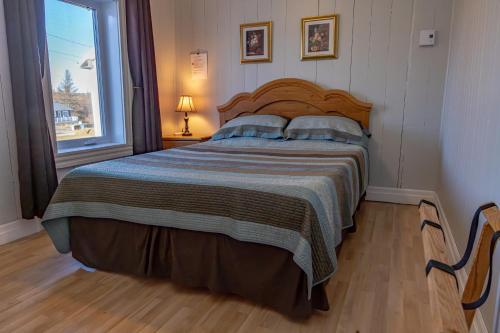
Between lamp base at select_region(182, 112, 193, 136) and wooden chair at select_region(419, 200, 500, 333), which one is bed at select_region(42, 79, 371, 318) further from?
lamp base at select_region(182, 112, 193, 136)

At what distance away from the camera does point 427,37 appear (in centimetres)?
302

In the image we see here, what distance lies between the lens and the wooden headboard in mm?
3324

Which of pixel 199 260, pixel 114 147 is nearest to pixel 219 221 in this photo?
pixel 199 260

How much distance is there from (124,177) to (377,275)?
5.02 feet

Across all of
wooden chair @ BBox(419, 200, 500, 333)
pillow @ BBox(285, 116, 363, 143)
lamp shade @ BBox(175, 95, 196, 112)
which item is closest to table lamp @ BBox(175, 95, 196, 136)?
lamp shade @ BBox(175, 95, 196, 112)

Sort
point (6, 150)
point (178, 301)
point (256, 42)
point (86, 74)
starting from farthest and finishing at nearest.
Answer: point (256, 42), point (86, 74), point (6, 150), point (178, 301)

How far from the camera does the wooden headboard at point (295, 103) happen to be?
332cm

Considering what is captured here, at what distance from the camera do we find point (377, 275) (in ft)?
6.26

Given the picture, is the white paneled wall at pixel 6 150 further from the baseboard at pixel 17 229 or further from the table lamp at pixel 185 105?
the table lamp at pixel 185 105

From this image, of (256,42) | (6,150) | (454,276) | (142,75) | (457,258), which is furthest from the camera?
(256,42)

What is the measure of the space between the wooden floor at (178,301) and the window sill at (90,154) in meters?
0.84

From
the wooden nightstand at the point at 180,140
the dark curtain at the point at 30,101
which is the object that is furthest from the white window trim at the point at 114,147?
the wooden nightstand at the point at 180,140

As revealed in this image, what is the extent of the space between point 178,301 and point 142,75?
97.8 inches

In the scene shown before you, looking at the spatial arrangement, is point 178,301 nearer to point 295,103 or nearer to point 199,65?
point 295,103
